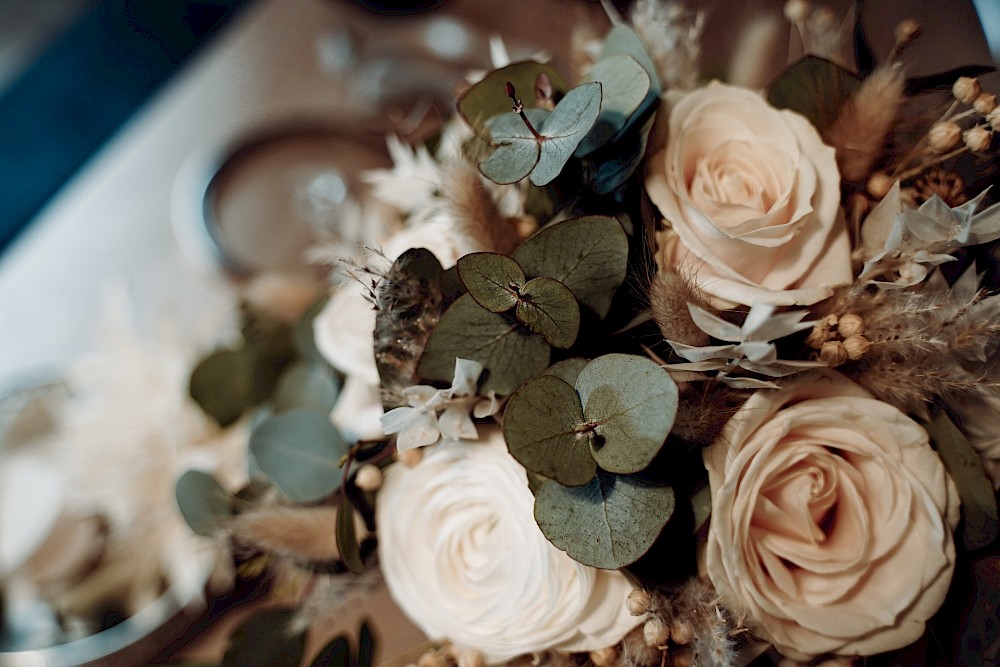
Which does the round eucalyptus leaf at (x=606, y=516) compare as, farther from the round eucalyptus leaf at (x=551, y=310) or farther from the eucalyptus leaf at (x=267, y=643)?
the eucalyptus leaf at (x=267, y=643)

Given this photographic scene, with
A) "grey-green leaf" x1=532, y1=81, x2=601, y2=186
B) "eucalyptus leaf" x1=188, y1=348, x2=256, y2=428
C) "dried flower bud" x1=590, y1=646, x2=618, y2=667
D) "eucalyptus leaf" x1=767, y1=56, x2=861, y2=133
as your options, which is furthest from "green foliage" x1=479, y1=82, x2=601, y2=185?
"eucalyptus leaf" x1=188, y1=348, x2=256, y2=428

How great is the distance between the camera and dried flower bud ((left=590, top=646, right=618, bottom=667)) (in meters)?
0.35

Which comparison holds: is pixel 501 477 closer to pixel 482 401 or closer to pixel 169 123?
pixel 482 401

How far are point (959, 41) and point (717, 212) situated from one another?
163 millimetres

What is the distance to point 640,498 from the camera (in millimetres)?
307

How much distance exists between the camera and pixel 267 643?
0.44m

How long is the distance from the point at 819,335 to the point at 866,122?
122 millimetres

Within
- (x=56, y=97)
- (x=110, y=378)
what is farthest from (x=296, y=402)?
(x=56, y=97)

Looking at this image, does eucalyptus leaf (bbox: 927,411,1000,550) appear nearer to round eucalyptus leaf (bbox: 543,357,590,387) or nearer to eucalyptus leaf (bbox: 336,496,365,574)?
round eucalyptus leaf (bbox: 543,357,590,387)

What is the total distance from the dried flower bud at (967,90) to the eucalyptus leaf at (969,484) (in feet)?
0.50

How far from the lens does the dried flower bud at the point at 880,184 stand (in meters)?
0.35

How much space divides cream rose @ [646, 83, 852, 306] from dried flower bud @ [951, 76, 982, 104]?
61 millimetres

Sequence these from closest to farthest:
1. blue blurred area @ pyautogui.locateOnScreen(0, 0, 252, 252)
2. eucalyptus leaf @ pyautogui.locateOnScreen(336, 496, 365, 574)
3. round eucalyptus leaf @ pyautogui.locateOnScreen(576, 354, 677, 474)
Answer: round eucalyptus leaf @ pyautogui.locateOnScreen(576, 354, 677, 474)
eucalyptus leaf @ pyautogui.locateOnScreen(336, 496, 365, 574)
blue blurred area @ pyautogui.locateOnScreen(0, 0, 252, 252)

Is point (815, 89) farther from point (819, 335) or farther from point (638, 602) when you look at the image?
point (638, 602)
